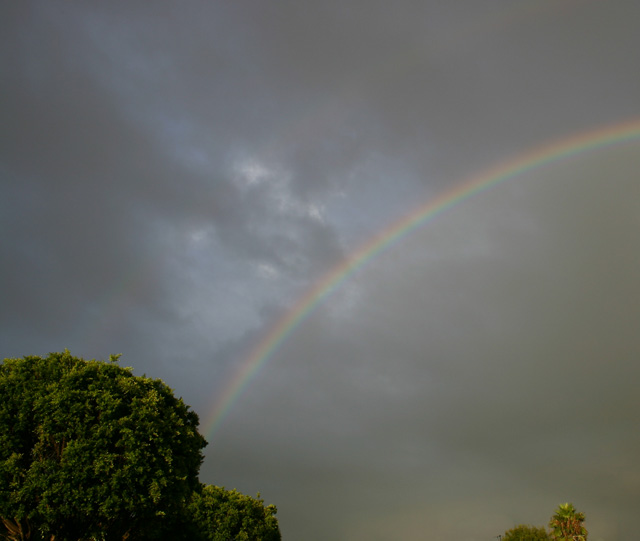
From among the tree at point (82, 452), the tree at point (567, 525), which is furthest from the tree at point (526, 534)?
the tree at point (82, 452)

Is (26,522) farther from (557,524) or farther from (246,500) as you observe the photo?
(557,524)

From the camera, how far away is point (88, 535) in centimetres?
3338

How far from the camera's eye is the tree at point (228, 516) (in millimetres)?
60219

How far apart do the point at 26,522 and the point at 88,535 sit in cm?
345

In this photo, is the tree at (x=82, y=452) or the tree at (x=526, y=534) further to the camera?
the tree at (x=526, y=534)

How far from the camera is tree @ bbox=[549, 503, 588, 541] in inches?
2622

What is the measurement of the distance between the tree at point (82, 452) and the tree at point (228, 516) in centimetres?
2671

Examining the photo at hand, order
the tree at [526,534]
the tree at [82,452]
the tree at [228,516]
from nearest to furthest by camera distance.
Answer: the tree at [82,452] < the tree at [228,516] < the tree at [526,534]

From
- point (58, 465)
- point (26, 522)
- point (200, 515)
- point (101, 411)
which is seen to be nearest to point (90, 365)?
point (101, 411)

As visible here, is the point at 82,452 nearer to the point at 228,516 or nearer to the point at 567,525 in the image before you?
the point at 228,516

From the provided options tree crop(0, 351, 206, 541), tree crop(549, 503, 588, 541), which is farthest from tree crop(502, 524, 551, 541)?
tree crop(0, 351, 206, 541)

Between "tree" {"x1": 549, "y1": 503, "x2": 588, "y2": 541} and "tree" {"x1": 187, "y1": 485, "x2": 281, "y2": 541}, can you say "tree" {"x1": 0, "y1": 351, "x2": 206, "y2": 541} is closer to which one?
"tree" {"x1": 187, "y1": 485, "x2": 281, "y2": 541}

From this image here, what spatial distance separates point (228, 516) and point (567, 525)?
39720mm

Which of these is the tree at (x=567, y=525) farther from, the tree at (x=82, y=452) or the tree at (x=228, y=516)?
the tree at (x=82, y=452)
